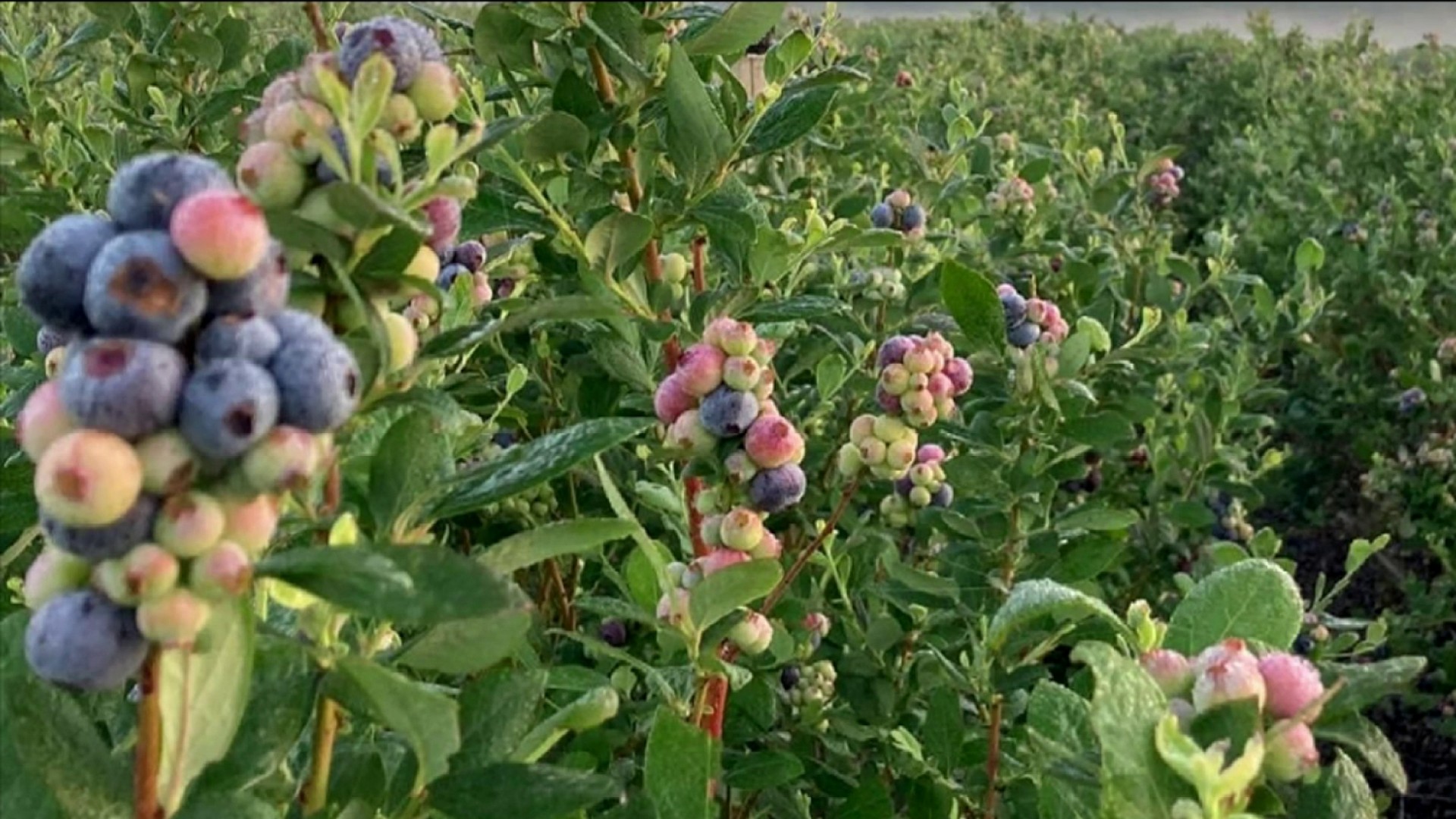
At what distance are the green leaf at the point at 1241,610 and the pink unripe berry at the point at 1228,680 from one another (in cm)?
12

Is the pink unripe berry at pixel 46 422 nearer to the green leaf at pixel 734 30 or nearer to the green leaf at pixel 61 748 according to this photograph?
Result: the green leaf at pixel 61 748

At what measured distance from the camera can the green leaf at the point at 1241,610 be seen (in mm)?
922

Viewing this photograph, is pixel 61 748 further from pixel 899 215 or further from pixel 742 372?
pixel 899 215

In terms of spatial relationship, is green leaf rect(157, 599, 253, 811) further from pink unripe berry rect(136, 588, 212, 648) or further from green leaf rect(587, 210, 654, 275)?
green leaf rect(587, 210, 654, 275)

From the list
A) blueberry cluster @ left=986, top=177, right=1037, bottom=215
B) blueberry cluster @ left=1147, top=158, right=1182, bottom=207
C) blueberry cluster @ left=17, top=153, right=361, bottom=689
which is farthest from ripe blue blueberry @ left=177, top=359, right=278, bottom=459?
blueberry cluster @ left=1147, top=158, right=1182, bottom=207

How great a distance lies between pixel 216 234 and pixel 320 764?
372 millimetres

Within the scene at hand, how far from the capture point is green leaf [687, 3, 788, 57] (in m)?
1.13

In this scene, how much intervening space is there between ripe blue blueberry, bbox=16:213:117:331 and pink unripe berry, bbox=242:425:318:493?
0.10 metres

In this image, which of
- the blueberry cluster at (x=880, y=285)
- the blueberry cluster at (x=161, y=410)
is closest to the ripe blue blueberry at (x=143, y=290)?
the blueberry cluster at (x=161, y=410)

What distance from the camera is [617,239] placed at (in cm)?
129

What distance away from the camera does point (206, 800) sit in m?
0.71

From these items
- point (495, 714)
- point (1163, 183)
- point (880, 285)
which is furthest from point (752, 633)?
point (1163, 183)

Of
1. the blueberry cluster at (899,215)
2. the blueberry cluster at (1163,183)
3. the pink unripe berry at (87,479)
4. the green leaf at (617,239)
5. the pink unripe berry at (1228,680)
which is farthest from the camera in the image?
the blueberry cluster at (1163,183)

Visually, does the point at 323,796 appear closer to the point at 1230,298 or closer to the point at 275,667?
the point at 275,667
